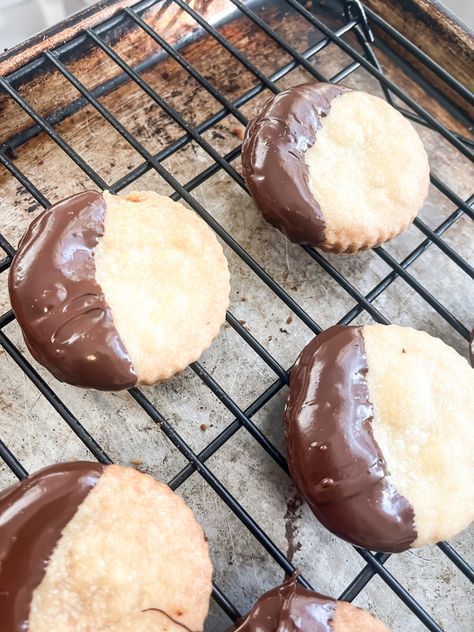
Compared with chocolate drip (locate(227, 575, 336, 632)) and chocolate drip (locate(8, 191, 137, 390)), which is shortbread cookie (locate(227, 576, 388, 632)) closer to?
chocolate drip (locate(227, 575, 336, 632))

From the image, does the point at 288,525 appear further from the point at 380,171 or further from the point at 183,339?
the point at 380,171

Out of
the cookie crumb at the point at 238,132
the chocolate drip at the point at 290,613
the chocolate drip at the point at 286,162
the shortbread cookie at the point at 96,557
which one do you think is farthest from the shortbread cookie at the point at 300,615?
the cookie crumb at the point at 238,132

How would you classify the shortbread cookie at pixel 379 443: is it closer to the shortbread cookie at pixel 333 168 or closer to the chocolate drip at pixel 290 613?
→ the chocolate drip at pixel 290 613

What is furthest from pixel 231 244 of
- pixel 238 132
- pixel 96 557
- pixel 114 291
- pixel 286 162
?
pixel 96 557

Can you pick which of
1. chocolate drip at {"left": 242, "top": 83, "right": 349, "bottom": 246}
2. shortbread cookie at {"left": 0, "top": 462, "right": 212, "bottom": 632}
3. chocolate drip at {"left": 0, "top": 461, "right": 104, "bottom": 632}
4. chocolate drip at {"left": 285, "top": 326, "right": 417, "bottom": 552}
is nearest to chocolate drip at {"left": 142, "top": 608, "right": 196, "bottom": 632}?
shortbread cookie at {"left": 0, "top": 462, "right": 212, "bottom": 632}

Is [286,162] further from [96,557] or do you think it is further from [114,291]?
[96,557]
